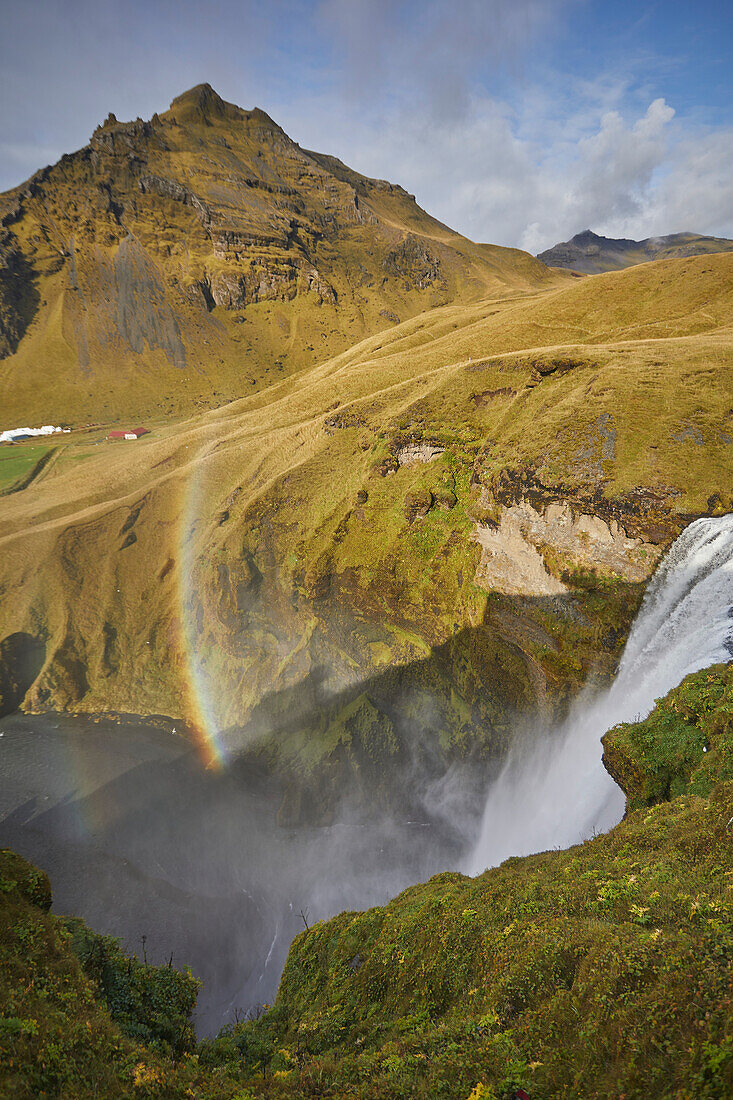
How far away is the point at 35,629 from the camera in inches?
1722

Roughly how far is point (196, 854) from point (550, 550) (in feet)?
106

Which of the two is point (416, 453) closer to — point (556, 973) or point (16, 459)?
point (556, 973)

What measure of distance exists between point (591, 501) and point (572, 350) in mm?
18934

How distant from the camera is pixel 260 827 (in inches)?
1316

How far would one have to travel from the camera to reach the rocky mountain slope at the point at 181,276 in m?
124

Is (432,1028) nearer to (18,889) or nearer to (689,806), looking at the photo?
(689,806)

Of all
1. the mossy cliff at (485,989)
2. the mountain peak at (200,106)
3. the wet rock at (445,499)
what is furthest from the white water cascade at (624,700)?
the mountain peak at (200,106)

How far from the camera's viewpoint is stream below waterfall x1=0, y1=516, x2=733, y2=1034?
23.0m

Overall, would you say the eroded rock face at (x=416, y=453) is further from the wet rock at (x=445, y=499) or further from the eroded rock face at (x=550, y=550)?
the eroded rock face at (x=550, y=550)

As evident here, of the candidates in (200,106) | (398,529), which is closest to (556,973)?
(398,529)

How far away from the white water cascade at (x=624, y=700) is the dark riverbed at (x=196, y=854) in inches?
253

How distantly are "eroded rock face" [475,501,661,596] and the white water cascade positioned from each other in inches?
74.3

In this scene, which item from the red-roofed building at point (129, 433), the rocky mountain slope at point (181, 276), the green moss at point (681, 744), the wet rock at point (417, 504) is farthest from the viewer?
the rocky mountain slope at point (181, 276)

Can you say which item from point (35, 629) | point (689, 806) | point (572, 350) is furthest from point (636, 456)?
point (35, 629)
